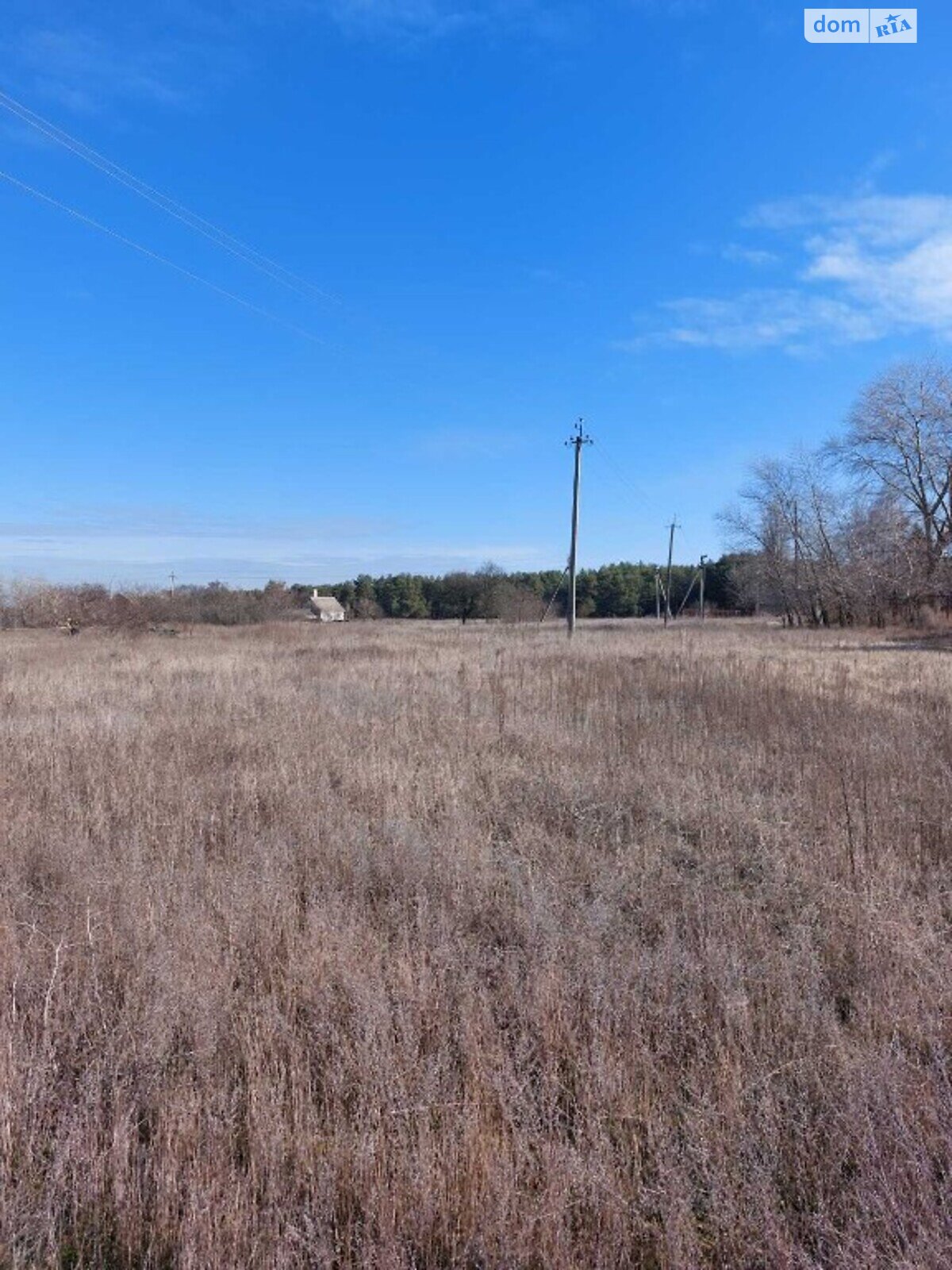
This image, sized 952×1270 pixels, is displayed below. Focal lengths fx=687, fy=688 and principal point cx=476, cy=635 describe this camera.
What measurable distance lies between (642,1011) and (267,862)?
223cm

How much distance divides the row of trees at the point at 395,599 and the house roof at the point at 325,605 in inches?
68.0

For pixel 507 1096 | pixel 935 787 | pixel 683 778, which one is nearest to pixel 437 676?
pixel 683 778

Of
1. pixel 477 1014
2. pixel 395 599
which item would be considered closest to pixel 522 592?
pixel 395 599

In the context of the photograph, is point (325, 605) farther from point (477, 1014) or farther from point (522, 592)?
point (477, 1014)

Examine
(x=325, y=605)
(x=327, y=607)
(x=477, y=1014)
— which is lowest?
(x=477, y=1014)

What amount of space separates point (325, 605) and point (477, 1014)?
71.0 metres

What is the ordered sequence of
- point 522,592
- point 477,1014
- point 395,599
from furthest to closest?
point 395,599 → point 522,592 → point 477,1014

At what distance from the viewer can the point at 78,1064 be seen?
8.06ft

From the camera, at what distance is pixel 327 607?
71.3 metres

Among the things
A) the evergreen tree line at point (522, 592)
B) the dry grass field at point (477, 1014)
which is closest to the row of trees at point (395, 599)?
the evergreen tree line at point (522, 592)

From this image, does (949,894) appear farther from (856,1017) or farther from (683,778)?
(683,778)

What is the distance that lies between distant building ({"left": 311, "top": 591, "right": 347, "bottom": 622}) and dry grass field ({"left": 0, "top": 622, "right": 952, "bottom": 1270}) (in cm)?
5703

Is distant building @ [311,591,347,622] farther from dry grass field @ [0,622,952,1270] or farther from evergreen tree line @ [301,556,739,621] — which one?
dry grass field @ [0,622,952,1270]

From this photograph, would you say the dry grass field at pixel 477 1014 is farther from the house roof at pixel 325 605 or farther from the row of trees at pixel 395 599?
the house roof at pixel 325 605
